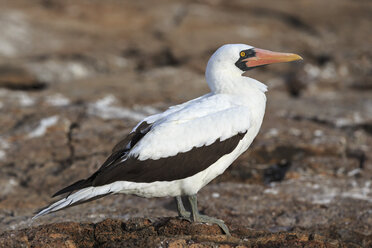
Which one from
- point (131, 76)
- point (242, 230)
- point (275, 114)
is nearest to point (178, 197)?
point (242, 230)

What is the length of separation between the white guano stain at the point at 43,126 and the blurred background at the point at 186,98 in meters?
0.03

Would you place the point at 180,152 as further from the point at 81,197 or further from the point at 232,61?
the point at 232,61

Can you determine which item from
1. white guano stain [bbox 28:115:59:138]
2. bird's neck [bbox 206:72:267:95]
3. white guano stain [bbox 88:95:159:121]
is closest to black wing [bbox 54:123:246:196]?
bird's neck [bbox 206:72:267:95]

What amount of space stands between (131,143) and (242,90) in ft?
3.80

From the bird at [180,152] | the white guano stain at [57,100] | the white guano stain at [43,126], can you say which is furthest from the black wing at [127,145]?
the white guano stain at [57,100]

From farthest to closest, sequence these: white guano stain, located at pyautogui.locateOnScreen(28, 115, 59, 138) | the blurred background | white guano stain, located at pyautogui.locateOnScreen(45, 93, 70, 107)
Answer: white guano stain, located at pyautogui.locateOnScreen(45, 93, 70, 107) < white guano stain, located at pyautogui.locateOnScreen(28, 115, 59, 138) < the blurred background

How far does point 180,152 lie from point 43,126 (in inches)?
166

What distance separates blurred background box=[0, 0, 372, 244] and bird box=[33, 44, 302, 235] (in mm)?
768

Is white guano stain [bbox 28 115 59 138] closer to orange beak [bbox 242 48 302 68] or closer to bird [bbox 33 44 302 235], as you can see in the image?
bird [bbox 33 44 302 235]

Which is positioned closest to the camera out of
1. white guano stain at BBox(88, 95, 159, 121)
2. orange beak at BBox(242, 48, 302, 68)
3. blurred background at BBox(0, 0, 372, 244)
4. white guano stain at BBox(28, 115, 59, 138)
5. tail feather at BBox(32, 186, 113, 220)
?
tail feather at BBox(32, 186, 113, 220)

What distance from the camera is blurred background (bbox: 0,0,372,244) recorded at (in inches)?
238

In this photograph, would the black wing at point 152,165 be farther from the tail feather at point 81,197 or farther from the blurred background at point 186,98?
the blurred background at point 186,98

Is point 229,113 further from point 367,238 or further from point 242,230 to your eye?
point 367,238

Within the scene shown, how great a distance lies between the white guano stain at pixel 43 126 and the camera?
787 centimetres
